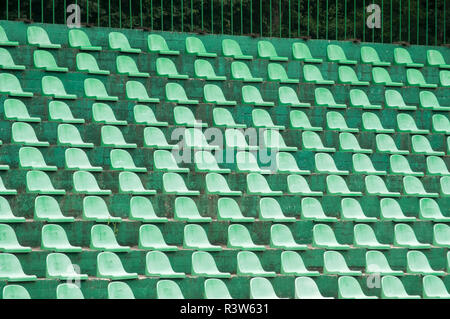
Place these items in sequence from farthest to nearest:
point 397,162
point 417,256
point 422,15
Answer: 1. point 422,15
2. point 397,162
3. point 417,256

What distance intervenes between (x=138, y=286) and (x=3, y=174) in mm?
1576

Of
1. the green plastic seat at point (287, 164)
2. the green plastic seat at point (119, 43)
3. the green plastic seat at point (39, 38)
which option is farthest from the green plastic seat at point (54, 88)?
the green plastic seat at point (287, 164)

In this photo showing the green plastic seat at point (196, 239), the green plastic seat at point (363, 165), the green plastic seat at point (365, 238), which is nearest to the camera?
the green plastic seat at point (196, 239)

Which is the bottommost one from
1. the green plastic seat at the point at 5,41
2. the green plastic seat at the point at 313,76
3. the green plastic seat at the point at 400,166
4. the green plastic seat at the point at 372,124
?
the green plastic seat at the point at 400,166

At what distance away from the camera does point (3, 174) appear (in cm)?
784

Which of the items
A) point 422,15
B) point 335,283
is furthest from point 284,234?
point 422,15

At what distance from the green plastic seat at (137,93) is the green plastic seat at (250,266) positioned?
6.69 feet

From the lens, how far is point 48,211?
7.63 m

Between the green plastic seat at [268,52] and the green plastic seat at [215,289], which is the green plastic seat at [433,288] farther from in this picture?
the green plastic seat at [268,52]

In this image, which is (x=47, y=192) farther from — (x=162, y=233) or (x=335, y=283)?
(x=335, y=283)

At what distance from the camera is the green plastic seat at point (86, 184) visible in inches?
310

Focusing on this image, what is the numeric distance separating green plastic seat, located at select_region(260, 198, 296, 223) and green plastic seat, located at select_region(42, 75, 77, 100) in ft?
6.80

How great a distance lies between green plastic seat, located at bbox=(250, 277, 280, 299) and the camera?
740 cm

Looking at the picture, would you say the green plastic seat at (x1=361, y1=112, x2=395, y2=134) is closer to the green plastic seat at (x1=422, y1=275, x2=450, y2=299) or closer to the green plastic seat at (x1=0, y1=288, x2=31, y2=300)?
the green plastic seat at (x1=422, y1=275, x2=450, y2=299)
